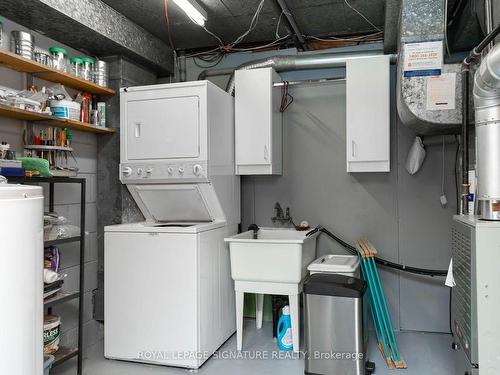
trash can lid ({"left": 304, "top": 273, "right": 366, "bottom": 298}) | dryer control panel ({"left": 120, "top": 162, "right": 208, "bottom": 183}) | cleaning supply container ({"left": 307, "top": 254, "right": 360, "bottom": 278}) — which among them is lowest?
trash can lid ({"left": 304, "top": 273, "right": 366, "bottom": 298})

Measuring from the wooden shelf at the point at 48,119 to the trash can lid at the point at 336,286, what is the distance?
2079 millimetres

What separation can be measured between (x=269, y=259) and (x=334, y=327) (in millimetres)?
698

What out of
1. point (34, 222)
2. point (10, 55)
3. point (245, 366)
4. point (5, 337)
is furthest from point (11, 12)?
point (245, 366)

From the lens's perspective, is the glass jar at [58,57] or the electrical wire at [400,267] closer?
the glass jar at [58,57]

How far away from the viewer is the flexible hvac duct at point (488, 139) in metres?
1.85

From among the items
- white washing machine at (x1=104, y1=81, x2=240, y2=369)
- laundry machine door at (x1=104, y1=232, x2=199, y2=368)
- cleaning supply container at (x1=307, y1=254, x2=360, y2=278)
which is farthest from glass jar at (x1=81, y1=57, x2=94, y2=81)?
cleaning supply container at (x1=307, y1=254, x2=360, y2=278)

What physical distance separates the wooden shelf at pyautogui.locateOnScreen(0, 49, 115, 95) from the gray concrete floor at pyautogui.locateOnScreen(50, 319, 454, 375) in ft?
6.96

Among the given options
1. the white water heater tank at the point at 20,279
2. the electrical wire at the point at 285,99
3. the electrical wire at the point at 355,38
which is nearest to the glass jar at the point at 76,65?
the electrical wire at the point at 285,99

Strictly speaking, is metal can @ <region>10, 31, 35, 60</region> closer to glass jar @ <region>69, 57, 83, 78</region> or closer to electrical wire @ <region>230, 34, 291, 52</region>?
glass jar @ <region>69, 57, 83, 78</region>

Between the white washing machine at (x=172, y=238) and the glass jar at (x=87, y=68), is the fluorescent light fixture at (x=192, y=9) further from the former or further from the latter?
the glass jar at (x=87, y=68)

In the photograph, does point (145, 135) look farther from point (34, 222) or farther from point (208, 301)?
point (34, 222)

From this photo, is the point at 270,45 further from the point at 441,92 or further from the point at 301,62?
the point at 441,92

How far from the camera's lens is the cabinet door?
316 cm

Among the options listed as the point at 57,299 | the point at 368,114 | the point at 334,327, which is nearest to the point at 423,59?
the point at 368,114
